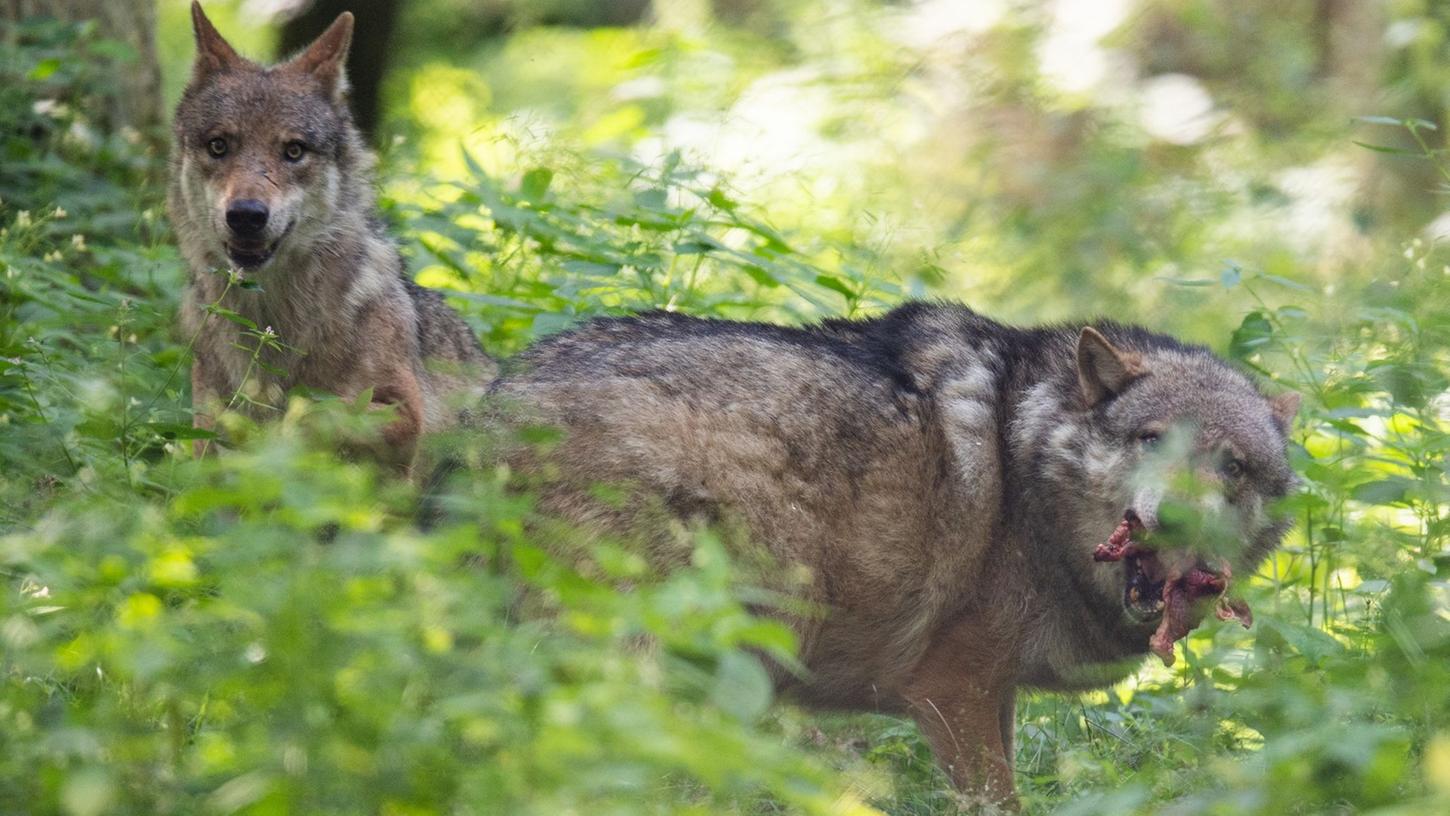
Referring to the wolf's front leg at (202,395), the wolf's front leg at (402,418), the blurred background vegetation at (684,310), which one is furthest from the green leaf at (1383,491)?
the wolf's front leg at (202,395)

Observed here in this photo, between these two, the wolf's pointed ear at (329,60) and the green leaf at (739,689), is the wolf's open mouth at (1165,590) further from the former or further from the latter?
the wolf's pointed ear at (329,60)

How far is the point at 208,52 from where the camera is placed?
18.4 feet

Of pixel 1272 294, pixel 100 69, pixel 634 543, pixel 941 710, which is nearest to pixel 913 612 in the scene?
pixel 941 710

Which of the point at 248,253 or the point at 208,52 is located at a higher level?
the point at 208,52

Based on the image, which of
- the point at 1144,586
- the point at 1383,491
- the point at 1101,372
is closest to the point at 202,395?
the point at 1101,372

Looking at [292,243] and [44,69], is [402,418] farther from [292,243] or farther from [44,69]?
[44,69]

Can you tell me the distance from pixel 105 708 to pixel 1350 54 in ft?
46.9

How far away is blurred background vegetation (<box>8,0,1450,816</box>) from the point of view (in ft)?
8.00

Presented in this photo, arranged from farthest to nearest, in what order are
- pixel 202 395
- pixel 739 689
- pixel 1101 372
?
pixel 202 395
pixel 1101 372
pixel 739 689

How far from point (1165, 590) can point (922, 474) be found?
2.75 feet

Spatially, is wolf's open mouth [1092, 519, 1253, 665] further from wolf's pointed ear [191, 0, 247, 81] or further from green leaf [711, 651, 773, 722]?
wolf's pointed ear [191, 0, 247, 81]

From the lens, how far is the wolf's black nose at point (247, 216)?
5.15 m

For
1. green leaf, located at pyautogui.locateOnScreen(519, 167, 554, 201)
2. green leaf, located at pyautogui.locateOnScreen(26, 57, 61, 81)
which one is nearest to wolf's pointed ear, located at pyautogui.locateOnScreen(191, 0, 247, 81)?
green leaf, located at pyautogui.locateOnScreen(26, 57, 61, 81)

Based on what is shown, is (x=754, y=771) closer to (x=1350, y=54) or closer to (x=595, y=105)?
(x=595, y=105)
